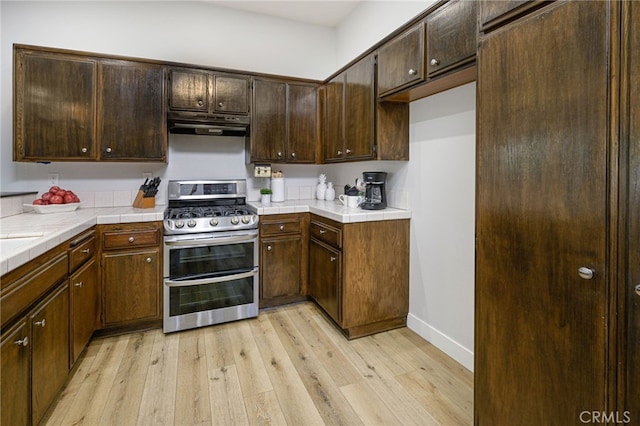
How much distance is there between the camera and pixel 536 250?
3.65 ft

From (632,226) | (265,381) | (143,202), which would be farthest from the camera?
(143,202)

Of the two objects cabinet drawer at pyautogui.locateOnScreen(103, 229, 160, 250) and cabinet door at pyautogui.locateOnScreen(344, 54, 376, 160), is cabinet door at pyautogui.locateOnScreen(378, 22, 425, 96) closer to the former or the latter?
cabinet door at pyautogui.locateOnScreen(344, 54, 376, 160)

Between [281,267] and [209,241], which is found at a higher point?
[209,241]

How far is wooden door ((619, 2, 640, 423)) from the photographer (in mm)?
859

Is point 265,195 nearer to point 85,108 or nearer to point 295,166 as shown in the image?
point 295,166

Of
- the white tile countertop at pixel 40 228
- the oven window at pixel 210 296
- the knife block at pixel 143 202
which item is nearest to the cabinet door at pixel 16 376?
the white tile countertop at pixel 40 228

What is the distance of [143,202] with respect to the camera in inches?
112

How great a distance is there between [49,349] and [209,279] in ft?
3.80

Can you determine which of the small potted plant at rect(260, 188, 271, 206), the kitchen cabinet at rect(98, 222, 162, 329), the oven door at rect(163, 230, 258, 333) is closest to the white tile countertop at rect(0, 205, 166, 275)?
the kitchen cabinet at rect(98, 222, 162, 329)

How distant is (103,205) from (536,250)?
3352mm

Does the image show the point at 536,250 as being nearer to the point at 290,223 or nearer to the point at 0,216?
the point at 290,223

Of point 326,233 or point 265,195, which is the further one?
point 265,195

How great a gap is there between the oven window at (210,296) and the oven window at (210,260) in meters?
0.11

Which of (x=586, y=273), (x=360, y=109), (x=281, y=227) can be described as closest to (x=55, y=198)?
(x=281, y=227)
